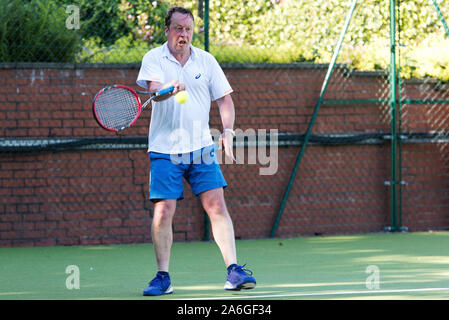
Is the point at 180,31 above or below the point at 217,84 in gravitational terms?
above

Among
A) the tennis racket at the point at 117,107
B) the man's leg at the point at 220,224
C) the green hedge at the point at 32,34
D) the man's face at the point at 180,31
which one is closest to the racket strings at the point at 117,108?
the tennis racket at the point at 117,107

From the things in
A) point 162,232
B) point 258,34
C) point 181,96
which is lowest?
point 162,232

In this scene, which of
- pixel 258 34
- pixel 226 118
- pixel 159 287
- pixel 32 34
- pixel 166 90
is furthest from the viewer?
pixel 258 34

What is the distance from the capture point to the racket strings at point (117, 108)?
208 inches

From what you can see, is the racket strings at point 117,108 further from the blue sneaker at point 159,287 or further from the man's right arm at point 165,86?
the blue sneaker at point 159,287

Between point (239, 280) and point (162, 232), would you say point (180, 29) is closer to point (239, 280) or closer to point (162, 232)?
point (162, 232)

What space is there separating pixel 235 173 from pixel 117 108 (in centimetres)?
371

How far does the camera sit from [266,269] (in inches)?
262

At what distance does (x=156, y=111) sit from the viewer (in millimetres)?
5441

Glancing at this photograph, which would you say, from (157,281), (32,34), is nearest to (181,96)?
(157,281)

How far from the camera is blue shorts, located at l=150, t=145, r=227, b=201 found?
5.41 m

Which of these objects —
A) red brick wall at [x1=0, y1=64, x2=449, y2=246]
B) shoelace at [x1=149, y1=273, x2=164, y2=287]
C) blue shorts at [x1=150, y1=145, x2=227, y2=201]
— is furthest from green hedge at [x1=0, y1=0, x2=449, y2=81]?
shoelace at [x1=149, y1=273, x2=164, y2=287]

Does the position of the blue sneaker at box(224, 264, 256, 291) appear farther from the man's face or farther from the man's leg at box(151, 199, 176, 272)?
the man's face
